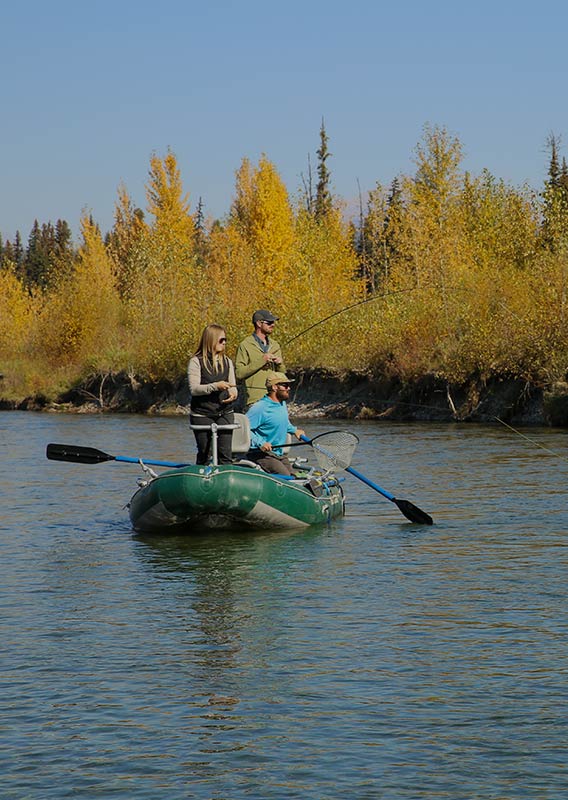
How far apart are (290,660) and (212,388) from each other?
196 inches

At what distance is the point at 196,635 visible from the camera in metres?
9.06

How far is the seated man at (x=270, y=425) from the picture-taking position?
13.9m

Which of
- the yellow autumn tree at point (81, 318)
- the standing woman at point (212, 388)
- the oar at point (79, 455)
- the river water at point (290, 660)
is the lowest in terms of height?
the river water at point (290, 660)

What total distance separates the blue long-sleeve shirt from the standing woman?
539 mm

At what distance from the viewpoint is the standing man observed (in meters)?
13.8

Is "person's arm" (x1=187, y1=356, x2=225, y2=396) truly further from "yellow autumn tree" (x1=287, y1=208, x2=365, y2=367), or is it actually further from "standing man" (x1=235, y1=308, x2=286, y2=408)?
"yellow autumn tree" (x1=287, y1=208, x2=365, y2=367)

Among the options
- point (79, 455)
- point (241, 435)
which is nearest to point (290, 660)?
point (241, 435)

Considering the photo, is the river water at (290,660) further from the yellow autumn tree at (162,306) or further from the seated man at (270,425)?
the yellow autumn tree at (162,306)

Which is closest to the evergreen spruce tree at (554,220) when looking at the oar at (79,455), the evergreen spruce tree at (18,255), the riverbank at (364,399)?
the riverbank at (364,399)

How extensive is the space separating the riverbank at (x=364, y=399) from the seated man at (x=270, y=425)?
41.7 ft

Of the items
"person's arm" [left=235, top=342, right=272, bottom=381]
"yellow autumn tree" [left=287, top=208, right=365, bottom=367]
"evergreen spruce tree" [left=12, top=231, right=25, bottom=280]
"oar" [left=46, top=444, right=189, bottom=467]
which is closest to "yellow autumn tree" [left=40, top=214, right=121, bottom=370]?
"yellow autumn tree" [left=287, top=208, right=365, bottom=367]

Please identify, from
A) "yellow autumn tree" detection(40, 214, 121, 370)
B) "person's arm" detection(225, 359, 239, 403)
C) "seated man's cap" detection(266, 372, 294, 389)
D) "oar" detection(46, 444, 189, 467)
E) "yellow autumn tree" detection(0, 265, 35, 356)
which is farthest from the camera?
"yellow autumn tree" detection(0, 265, 35, 356)

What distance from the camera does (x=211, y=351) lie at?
1297cm

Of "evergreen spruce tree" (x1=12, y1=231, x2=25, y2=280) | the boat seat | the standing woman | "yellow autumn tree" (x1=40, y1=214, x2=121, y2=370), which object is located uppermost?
"evergreen spruce tree" (x1=12, y1=231, x2=25, y2=280)
